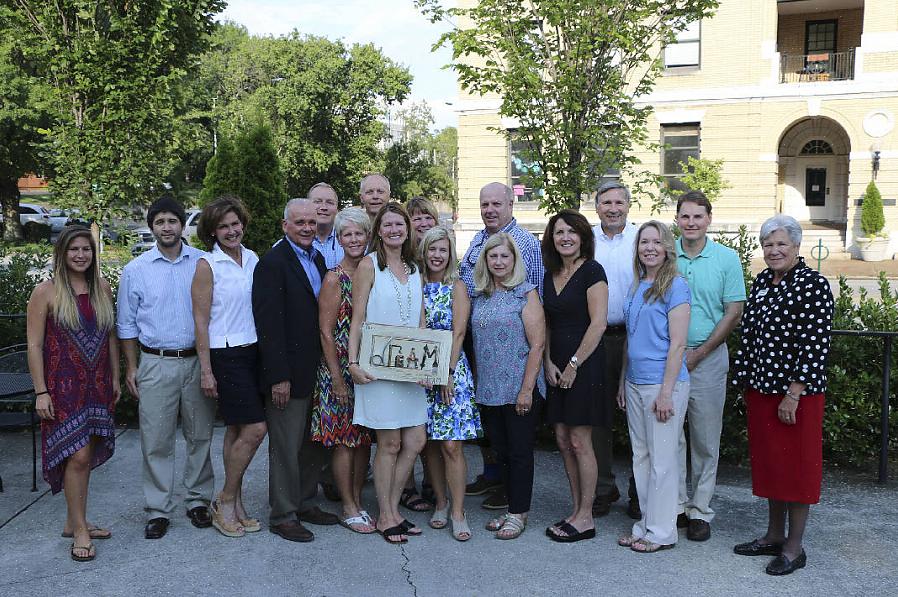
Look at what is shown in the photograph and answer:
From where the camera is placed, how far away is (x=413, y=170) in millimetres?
46594

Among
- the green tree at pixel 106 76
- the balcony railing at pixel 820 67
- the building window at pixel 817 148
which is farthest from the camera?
the building window at pixel 817 148

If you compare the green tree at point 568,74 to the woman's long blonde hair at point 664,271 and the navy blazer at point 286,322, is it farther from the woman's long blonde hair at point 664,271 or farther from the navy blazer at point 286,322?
the navy blazer at point 286,322

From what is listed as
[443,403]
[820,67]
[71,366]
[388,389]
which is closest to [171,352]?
[71,366]

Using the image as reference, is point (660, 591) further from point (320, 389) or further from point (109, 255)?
point (109, 255)

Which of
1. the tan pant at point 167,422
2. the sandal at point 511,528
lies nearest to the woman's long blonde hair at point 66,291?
the tan pant at point 167,422

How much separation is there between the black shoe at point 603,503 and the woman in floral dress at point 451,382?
898 mm

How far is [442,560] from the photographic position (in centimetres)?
473

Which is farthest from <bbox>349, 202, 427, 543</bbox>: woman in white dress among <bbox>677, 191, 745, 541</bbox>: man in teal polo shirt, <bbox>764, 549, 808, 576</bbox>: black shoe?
<bbox>764, 549, 808, 576</bbox>: black shoe

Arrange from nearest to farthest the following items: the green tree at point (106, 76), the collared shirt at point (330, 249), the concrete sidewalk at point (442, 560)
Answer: the concrete sidewalk at point (442, 560) → the collared shirt at point (330, 249) → the green tree at point (106, 76)

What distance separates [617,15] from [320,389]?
5.19 m

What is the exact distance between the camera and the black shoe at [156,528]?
503 cm

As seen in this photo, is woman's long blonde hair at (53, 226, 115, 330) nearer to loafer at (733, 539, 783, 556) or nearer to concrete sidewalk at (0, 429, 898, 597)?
concrete sidewalk at (0, 429, 898, 597)

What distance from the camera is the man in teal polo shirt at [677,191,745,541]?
5023mm

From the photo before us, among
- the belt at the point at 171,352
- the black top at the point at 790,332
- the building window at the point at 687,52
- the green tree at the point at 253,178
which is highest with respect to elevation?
the building window at the point at 687,52
